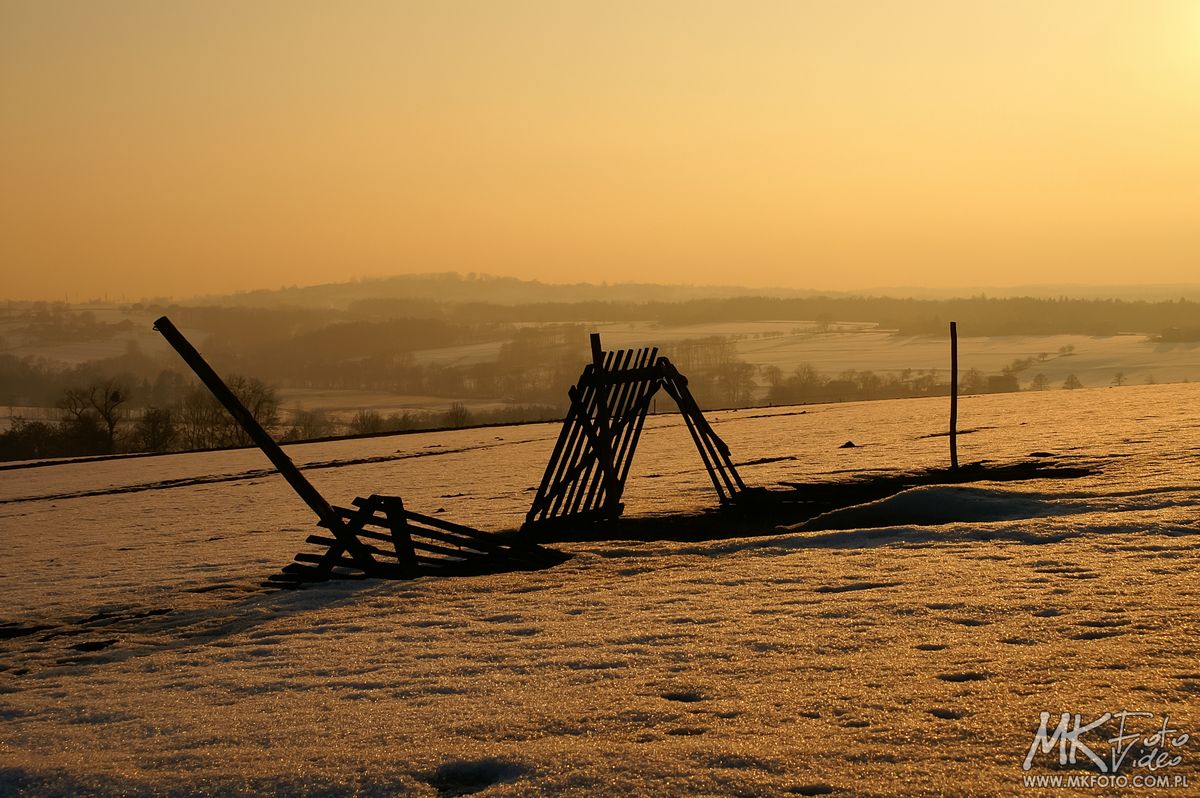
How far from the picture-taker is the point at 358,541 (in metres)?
12.8

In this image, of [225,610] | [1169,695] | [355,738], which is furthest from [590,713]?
[225,610]

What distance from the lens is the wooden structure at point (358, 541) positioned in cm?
1230

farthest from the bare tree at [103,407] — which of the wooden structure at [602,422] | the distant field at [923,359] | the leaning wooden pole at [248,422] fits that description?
the leaning wooden pole at [248,422]

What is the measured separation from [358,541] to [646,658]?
5327mm

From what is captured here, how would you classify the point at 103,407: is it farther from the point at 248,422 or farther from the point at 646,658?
the point at 646,658

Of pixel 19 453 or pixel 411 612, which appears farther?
pixel 19 453

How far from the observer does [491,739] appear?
6.73 meters

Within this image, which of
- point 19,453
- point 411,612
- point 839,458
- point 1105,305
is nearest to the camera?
point 411,612

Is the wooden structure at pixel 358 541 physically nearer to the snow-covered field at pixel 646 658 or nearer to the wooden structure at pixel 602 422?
Answer: the snow-covered field at pixel 646 658

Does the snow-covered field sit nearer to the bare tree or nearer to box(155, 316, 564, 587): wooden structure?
box(155, 316, 564, 587): wooden structure

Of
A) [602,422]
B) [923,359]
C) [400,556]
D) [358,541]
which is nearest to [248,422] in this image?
[358,541]

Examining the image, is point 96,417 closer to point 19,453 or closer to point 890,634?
point 19,453

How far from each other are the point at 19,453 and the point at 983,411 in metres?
57.0

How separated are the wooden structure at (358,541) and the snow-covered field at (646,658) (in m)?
0.43
